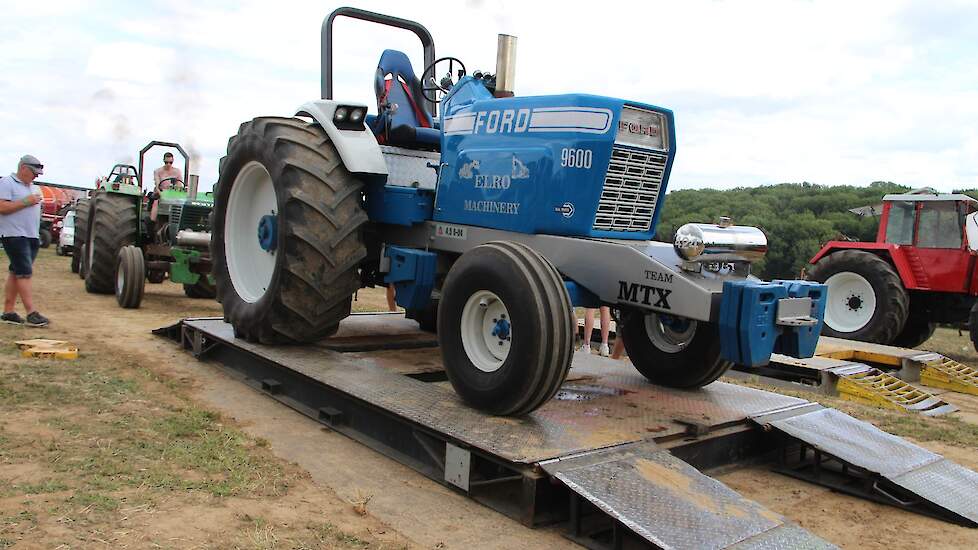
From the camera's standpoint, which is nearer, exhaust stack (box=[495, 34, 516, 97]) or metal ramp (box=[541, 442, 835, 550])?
metal ramp (box=[541, 442, 835, 550])

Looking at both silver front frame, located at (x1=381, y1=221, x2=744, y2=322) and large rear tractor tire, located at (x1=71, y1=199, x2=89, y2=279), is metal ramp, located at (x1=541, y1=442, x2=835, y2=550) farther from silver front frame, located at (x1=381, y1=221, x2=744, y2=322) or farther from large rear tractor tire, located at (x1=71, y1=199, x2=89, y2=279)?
large rear tractor tire, located at (x1=71, y1=199, x2=89, y2=279)

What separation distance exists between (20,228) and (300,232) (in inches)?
157

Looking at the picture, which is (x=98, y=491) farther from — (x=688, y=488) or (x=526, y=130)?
(x=526, y=130)

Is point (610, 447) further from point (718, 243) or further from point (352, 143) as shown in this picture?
point (352, 143)

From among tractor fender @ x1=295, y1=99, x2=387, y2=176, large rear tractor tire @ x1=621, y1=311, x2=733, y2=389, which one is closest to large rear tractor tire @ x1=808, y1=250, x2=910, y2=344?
large rear tractor tire @ x1=621, y1=311, x2=733, y2=389

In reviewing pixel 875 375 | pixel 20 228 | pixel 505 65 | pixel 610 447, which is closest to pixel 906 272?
pixel 875 375

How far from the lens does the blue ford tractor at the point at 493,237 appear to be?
4.14 m

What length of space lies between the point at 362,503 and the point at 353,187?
269cm

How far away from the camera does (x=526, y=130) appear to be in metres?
4.89

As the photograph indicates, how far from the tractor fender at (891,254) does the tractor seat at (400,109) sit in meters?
7.25

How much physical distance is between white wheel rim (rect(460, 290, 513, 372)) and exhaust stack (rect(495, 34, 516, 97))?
158 cm

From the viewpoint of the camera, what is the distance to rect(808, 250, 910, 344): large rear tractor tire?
10594 mm

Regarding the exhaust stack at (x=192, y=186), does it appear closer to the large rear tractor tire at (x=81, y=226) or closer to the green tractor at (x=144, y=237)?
the green tractor at (x=144, y=237)

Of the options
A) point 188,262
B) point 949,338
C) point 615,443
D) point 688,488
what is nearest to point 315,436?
point 615,443
